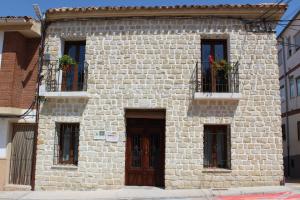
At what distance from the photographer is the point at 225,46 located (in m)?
12.1

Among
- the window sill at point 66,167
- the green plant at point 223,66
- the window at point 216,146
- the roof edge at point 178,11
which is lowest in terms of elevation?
the window sill at point 66,167

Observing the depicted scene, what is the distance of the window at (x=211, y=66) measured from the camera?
11.6 m

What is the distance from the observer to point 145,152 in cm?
1188

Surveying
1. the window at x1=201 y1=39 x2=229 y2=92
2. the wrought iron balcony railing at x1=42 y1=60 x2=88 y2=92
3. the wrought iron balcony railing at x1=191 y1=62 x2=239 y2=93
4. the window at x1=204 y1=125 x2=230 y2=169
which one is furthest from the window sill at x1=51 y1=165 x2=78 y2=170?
the window at x1=201 y1=39 x2=229 y2=92

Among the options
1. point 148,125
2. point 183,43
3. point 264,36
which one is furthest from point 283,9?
point 148,125

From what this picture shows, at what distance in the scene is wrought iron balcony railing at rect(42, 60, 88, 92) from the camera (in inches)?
479

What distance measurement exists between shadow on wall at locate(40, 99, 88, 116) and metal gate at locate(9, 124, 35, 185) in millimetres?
865

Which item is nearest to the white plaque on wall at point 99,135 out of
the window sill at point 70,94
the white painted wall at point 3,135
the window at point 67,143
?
the window at point 67,143

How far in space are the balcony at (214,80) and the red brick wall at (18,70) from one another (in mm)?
5712

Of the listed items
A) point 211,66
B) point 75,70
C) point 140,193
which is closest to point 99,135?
point 140,193

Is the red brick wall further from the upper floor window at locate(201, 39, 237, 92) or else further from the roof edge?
the upper floor window at locate(201, 39, 237, 92)

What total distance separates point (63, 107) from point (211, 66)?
5.24m

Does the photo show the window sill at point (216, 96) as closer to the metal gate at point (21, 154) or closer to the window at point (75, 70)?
the window at point (75, 70)

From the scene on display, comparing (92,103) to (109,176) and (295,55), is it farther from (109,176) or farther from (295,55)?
(295,55)
